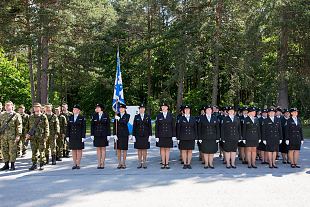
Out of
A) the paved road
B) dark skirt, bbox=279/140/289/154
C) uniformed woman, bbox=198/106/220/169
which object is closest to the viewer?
the paved road

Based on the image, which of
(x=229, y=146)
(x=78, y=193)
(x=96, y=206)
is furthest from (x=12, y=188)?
(x=229, y=146)

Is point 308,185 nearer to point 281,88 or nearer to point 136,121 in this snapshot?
point 136,121

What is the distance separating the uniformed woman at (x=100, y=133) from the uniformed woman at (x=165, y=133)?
4.86ft

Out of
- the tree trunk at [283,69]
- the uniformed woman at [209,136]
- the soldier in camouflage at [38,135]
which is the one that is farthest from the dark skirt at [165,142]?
the tree trunk at [283,69]

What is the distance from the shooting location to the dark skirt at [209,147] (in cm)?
1105

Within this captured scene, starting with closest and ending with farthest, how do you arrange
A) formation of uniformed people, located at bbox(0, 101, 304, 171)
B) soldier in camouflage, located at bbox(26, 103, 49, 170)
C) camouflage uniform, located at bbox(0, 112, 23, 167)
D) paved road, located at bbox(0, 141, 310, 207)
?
1. paved road, located at bbox(0, 141, 310, 207)
2. soldier in camouflage, located at bbox(26, 103, 49, 170)
3. camouflage uniform, located at bbox(0, 112, 23, 167)
4. formation of uniformed people, located at bbox(0, 101, 304, 171)

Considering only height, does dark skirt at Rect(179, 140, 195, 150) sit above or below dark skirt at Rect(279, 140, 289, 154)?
above

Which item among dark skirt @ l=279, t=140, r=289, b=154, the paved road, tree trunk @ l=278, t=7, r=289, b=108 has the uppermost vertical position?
tree trunk @ l=278, t=7, r=289, b=108

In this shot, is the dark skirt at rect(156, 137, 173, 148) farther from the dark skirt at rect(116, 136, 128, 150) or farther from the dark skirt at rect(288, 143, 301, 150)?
the dark skirt at rect(288, 143, 301, 150)

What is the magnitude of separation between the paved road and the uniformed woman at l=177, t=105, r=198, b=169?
0.42m

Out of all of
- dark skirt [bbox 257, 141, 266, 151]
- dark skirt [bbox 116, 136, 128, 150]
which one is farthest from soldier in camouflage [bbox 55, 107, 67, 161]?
dark skirt [bbox 257, 141, 266, 151]

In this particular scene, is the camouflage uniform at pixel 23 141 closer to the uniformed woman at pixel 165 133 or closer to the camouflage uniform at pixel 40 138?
the camouflage uniform at pixel 40 138

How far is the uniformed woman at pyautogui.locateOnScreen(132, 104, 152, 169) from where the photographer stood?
1120 centimetres

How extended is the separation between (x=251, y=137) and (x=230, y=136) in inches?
26.2
